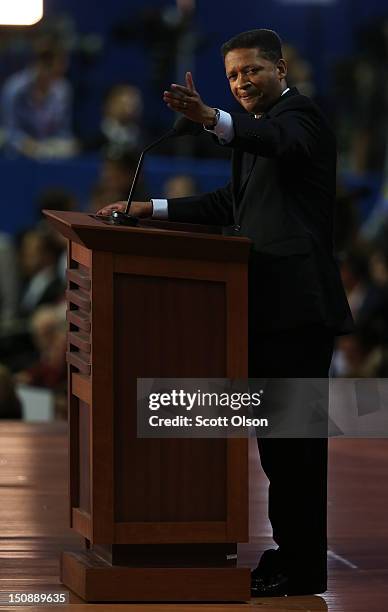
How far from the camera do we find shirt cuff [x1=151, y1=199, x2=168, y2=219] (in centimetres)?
353

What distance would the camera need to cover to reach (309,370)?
3.28 metres

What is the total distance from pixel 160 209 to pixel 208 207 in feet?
0.42

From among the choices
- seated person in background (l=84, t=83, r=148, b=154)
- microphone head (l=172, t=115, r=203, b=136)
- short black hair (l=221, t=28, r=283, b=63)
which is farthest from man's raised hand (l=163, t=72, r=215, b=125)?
seated person in background (l=84, t=83, r=148, b=154)

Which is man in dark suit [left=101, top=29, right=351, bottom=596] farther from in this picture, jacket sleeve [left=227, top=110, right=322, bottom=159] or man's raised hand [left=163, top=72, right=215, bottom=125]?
man's raised hand [left=163, top=72, right=215, bottom=125]

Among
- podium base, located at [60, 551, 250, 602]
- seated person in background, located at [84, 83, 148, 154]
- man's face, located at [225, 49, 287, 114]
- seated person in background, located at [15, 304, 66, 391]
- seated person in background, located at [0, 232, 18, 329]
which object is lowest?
podium base, located at [60, 551, 250, 602]

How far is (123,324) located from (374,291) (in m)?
4.18

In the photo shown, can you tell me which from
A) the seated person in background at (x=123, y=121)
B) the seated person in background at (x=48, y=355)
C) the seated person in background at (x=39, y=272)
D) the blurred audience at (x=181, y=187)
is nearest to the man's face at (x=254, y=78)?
the seated person in background at (x=48, y=355)

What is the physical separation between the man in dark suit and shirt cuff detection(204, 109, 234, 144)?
4.8 inches

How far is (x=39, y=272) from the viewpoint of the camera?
8.12 metres

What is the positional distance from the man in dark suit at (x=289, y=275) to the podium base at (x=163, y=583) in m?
0.11

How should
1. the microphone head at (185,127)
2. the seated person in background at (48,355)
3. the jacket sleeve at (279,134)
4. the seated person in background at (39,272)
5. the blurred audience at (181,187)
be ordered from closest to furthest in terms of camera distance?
the jacket sleeve at (279,134), the microphone head at (185,127), the seated person in background at (48,355), the seated person in background at (39,272), the blurred audience at (181,187)

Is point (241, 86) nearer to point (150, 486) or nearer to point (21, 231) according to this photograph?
point (150, 486)

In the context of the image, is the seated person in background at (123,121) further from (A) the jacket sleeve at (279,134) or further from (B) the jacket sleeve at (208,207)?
(A) the jacket sleeve at (279,134)

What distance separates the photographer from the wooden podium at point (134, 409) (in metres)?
3.13
